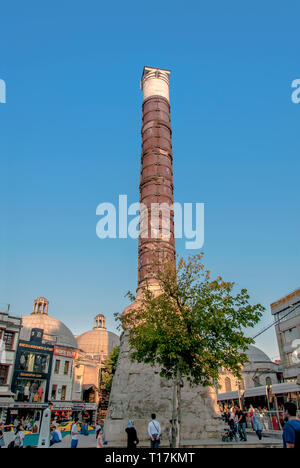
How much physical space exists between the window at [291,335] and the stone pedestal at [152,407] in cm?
1626

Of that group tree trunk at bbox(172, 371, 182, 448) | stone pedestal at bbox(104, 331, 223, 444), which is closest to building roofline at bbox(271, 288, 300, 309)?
stone pedestal at bbox(104, 331, 223, 444)

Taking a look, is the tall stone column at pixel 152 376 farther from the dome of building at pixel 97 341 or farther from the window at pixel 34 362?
the dome of building at pixel 97 341

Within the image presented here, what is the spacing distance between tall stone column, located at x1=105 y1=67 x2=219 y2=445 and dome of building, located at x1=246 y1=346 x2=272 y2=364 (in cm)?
3241

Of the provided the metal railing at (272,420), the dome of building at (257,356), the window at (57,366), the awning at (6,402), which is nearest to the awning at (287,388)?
the metal railing at (272,420)

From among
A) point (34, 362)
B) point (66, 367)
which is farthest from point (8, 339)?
point (66, 367)

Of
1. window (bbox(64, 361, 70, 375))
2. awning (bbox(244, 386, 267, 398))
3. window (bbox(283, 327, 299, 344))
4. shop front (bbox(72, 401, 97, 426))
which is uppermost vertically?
window (bbox(283, 327, 299, 344))

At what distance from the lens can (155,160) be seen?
78.8 feet

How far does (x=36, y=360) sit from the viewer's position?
35500 millimetres

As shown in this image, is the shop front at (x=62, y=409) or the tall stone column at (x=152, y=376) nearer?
the tall stone column at (x=152, y=376)

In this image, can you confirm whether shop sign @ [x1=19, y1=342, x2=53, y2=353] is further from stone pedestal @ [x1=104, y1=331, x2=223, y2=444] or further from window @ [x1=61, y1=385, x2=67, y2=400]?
stone pedestal @ [x1=104, y1=331, x2=223, y2=444]

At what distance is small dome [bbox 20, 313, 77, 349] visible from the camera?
44.9 m

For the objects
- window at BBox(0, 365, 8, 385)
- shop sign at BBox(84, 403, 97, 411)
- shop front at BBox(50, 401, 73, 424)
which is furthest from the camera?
shop sign at BBox(84, 403, 97, 411)

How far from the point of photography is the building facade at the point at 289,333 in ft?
96.6

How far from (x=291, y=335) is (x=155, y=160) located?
20.2 meters
